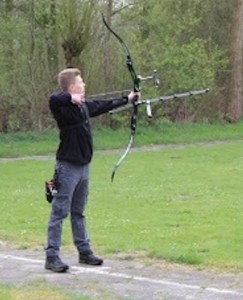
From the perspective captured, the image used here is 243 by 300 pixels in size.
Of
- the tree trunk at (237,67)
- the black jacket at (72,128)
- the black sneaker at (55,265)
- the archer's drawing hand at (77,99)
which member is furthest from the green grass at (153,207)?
the tree trunk at (237,67)

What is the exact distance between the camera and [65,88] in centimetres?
948

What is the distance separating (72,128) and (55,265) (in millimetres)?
1398

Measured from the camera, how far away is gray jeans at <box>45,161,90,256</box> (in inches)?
369

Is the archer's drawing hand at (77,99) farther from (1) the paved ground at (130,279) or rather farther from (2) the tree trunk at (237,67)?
(2) the tree trunk at (237,67)

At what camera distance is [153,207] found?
551 inches

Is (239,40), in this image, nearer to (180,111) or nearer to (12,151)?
(180,111)

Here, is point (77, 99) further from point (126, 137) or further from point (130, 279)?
point (126, 137)

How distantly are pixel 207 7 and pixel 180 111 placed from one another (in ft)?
12.8

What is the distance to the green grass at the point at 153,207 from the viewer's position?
10508 millimetres

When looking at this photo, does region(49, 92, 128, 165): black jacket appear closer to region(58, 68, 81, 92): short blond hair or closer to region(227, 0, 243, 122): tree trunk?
region(58, 68, 81, 92): short blond hair

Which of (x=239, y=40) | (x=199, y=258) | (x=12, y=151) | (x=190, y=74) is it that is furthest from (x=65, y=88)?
(x=239, y=40)

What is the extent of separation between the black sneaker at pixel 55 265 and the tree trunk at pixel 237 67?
76.3 ft

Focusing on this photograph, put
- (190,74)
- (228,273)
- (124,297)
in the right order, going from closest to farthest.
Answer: (124,297)
(228,273)
(190,74)

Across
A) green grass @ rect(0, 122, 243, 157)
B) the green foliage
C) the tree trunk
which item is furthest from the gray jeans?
the tree trunk
